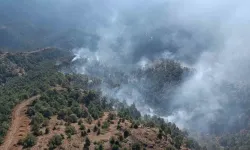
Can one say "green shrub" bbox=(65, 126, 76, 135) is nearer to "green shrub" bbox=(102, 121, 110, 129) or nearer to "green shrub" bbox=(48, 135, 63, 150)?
"green shrub" bbox=(48, 135, 63, 150)

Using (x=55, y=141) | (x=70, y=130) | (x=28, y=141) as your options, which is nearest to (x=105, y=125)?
(x=70, y=130)

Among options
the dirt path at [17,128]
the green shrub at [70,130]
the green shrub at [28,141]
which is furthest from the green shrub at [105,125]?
the green shrub at [28,141]

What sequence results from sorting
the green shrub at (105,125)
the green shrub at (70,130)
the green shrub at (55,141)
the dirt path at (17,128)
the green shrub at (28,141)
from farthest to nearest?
the green shrub at (105,125) < the green shrub at (70,130) < the dirt path at (17,128) < the green shrub at (28,141) < the green shrub at (55,141)

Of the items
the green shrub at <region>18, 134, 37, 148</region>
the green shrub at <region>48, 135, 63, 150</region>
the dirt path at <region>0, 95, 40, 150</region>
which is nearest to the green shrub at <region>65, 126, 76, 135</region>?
the green shrub at <region>48, 135, 63, 150</region>

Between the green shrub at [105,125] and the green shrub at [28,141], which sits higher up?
the green shrub at [105,125]

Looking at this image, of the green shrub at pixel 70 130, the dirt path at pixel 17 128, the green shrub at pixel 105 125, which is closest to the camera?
the dirt path at pixel 17 128

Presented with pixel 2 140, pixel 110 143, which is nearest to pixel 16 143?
pixel 2 140

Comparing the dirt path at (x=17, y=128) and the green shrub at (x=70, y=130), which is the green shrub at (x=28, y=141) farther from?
the green shrub at (x=70, y=130)

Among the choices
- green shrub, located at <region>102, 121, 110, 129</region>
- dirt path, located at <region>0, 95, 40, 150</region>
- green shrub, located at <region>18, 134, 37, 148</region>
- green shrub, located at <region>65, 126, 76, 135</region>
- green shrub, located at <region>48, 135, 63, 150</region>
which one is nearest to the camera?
green shrub, located at <region>48, 135, 63, 150</region>

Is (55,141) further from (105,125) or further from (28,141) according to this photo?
(105,125)
